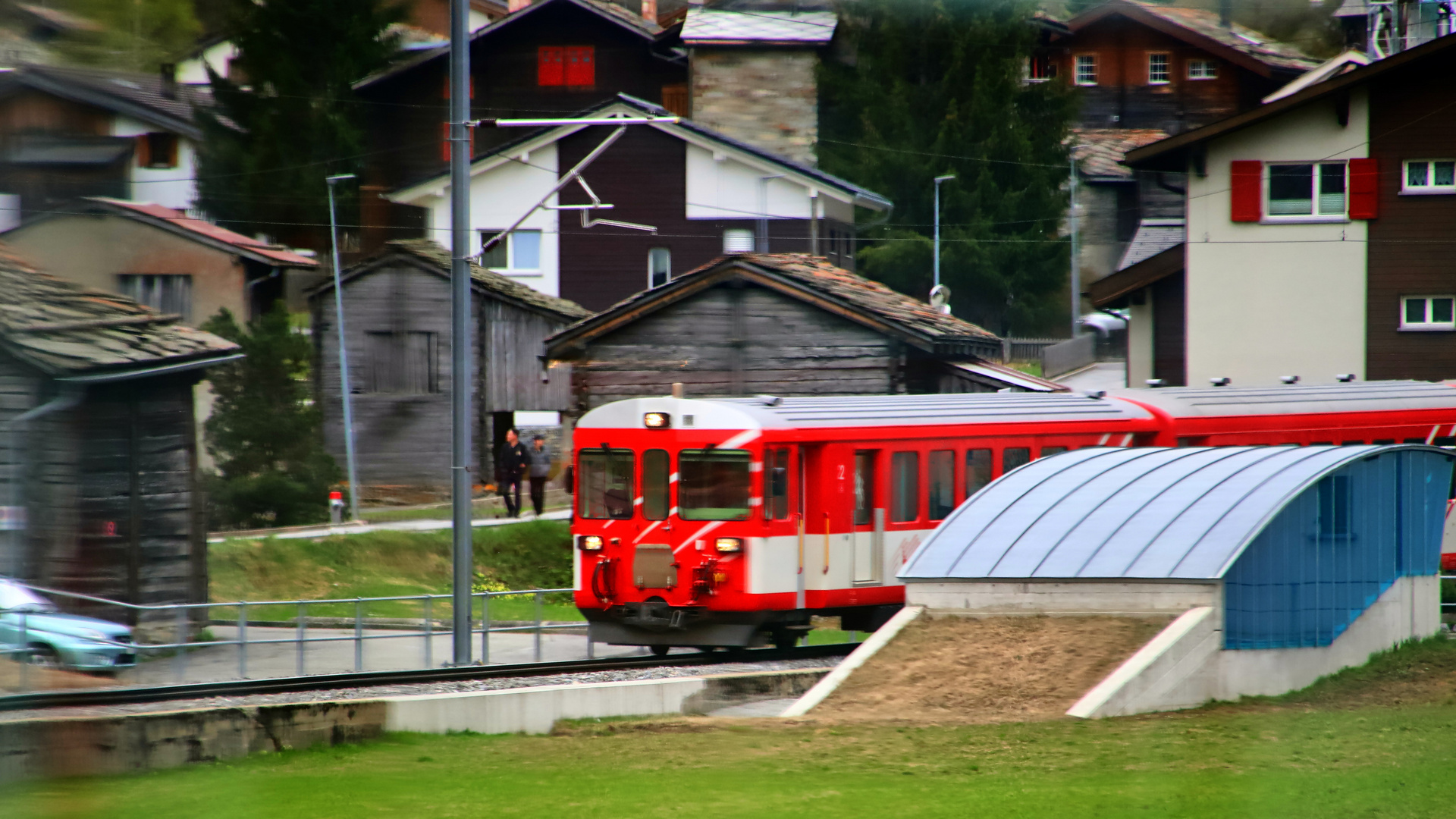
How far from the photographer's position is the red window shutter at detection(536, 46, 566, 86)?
40.4m

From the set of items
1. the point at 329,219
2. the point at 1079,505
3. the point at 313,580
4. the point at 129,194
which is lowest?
the point at 313,580

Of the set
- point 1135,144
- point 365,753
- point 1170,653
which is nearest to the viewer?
Result: point 1135,144

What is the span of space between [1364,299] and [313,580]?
18062 millimetres

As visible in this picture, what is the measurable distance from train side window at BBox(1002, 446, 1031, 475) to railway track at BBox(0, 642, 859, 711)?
2.48m

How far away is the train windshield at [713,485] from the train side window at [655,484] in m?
0.15

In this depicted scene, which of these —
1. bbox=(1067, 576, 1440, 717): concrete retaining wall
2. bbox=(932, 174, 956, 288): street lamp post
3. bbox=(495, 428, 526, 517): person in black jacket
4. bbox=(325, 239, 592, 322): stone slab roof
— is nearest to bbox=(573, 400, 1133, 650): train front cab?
bbox=(932, 174, 956, 288): street lamp post

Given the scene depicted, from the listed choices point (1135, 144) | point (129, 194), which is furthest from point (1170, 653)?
point (129, 194)

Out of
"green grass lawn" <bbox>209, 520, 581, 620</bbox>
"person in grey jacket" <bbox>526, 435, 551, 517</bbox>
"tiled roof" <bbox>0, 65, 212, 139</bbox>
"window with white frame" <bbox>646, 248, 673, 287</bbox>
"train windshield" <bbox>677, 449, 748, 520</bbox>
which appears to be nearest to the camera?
"tiled roof" <bbox>0, 65, 212, 139</bbox>

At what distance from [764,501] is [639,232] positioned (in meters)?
24.8

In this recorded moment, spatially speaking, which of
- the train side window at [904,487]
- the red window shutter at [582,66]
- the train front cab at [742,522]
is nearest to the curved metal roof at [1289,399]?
the train front cab at [742,522]

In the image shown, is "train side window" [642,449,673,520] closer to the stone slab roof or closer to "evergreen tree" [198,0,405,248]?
"evergreen tree" [198,0,405,248]

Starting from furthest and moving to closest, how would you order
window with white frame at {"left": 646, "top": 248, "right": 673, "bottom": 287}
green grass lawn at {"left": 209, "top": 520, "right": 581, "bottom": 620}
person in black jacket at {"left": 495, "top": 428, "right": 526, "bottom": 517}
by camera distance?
window with white frame at {"left": 646, "top": 248, "right": 673, "bottom": 287}
person in black jacket at {"left": 495, "top": 428, "right": 526, "bottom": 517}
green grass lawn at {"left": 209, "top": 520, "right": 581, "bottom": 620}

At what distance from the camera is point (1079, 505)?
13250 millimetres

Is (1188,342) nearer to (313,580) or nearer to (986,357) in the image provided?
(986,357)
